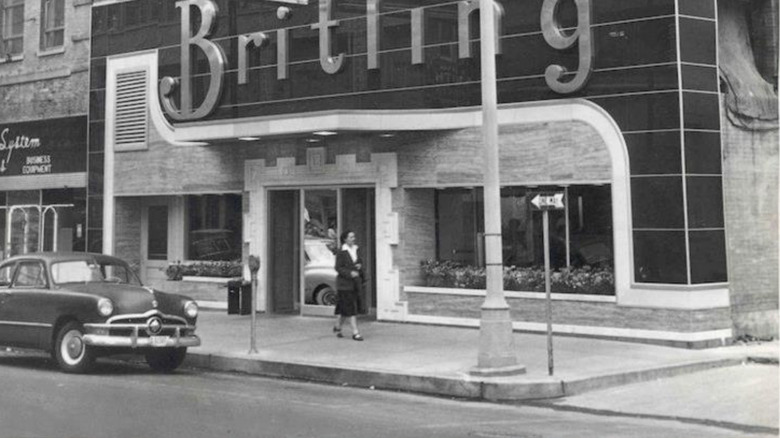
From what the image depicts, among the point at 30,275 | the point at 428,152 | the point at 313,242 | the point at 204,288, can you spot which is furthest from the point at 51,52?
the point at 428,152

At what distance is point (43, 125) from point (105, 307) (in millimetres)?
13211

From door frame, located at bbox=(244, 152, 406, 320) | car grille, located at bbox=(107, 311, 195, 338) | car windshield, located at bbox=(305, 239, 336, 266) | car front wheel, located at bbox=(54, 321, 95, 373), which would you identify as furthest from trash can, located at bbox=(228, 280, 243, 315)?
car front wheel, located at bbox=(54, 321, 95, 373)

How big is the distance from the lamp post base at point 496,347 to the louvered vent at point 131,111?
41.5ft

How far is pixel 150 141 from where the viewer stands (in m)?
20.6

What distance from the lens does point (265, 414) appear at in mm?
8891

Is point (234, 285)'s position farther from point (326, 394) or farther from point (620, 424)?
point (620, 424)

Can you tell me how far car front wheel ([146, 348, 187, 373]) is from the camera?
12.4 metres

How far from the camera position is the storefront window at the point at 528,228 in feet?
47.7

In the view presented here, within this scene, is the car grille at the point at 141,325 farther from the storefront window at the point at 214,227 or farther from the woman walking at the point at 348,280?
the storefront window at the point at 214,227

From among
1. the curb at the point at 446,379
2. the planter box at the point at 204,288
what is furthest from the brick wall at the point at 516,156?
the planter box at the point at 204,288

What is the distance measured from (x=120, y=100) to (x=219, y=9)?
3.83 meters

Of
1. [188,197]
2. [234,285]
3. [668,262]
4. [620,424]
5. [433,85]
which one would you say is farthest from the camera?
[188,197]

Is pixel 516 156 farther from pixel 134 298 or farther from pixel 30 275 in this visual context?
pixel 30 275

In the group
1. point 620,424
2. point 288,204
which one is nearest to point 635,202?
point 620,424
